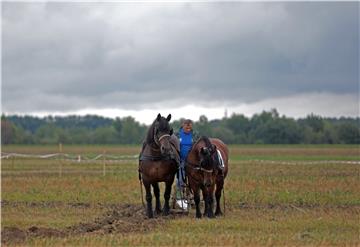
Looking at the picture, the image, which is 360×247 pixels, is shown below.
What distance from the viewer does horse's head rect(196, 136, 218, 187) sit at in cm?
1599

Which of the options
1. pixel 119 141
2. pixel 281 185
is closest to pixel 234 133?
pixel 119 141

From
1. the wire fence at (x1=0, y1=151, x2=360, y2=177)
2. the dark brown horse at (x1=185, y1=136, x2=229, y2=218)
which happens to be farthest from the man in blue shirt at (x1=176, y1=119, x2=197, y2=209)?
the wire fence at (x1=0, y1=151, x2=360, y2=177)

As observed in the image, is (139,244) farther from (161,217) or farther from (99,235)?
(161,217)

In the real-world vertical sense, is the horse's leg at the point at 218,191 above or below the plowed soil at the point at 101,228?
above

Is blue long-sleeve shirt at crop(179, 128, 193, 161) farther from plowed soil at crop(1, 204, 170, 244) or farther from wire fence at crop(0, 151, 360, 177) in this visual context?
wire fence at crop(0, 151, 360, 177)

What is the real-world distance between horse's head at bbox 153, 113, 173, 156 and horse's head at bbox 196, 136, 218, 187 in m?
0.79

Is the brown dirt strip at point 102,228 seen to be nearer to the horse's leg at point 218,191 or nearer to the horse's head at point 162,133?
the horse's leg at point 218,191

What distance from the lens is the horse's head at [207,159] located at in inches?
630

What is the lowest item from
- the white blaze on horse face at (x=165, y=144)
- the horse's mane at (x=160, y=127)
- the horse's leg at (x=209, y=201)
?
the horse's leg at (x=209, y=201)

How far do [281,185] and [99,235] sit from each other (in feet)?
43.6

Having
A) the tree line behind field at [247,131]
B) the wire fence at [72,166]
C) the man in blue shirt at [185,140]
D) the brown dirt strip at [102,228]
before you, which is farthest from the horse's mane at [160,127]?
the tree line behind field at [247,131]

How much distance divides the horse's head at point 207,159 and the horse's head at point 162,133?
0.79 metres

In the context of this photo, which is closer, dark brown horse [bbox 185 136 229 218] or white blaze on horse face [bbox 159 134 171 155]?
white blaze on horse face [bbox 159 134 171 155]

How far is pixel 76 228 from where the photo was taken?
14.8 m
